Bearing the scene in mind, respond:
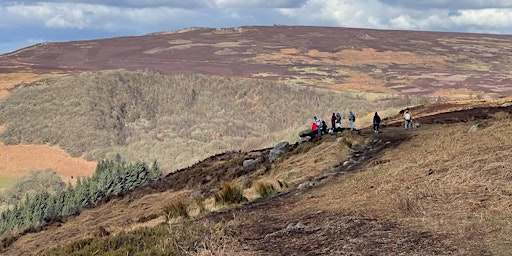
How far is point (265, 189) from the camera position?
16.7m

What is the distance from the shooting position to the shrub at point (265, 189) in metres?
16.5

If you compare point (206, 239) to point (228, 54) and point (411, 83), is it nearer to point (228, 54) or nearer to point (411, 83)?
point (411, 83)

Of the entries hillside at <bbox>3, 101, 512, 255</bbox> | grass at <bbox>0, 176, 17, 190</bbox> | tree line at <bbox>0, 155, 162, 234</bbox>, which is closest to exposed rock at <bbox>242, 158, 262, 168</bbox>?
hillside at <bbox>3, 101, 512, 255</bbox>

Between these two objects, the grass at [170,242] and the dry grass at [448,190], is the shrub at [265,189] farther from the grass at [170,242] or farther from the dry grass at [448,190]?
the grass at [170,242]

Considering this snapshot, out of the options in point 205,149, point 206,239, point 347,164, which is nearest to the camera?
point 206,239

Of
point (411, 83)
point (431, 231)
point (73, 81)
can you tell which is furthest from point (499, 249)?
point (411, 83)

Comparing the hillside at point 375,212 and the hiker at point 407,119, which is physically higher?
the hillside at point 375,212

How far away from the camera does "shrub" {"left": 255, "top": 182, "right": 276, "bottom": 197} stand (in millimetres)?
16538

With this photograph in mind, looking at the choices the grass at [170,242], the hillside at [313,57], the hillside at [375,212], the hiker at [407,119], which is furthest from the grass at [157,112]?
the grass at [170,242]

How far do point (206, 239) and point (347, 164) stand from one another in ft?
31.1

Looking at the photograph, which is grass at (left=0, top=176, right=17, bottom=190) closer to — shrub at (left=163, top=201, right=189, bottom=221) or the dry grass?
shrub at (left=163, top=201, right=189, bottom=221)

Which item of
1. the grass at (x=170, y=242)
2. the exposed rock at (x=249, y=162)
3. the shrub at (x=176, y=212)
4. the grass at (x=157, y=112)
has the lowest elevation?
the grass at (x=157, y=112)

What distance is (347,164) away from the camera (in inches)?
729

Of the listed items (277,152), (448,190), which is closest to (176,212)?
(448,190)
